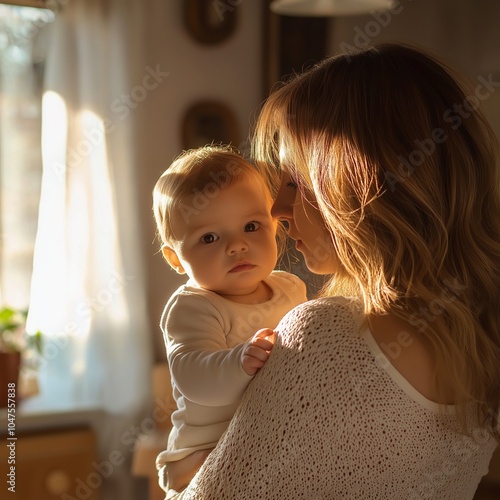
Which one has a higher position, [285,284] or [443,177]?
[443,177]

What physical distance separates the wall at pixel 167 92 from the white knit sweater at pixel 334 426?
2.55 metres

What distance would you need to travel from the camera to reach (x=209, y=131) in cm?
359

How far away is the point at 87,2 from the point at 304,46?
106 cm

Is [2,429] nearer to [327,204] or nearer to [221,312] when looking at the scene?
[221,312]

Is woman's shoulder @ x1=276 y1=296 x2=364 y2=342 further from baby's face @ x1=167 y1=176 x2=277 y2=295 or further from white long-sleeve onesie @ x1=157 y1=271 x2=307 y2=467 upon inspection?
baby's face @ x1=167 y1=176 x2=277 y2=295

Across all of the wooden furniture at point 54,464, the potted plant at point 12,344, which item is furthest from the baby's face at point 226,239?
the wooden furniture at point 54,464

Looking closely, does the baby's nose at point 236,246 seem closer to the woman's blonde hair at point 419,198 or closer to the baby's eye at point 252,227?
the baby's eye at point 252,227

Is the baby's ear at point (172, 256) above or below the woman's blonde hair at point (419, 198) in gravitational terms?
below

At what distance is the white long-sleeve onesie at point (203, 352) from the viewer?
1043mm

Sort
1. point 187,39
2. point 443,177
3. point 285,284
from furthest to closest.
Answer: point 187,39 → point 285,284 → point 443,177

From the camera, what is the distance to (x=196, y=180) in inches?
47.8

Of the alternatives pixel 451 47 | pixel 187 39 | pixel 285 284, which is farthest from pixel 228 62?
pixel 285 284

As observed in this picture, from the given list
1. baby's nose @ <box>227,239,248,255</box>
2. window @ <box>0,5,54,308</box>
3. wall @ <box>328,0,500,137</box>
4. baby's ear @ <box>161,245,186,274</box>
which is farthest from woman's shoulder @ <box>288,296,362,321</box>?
window @ <box>0,5,54,308</box>

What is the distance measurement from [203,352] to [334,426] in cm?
28
